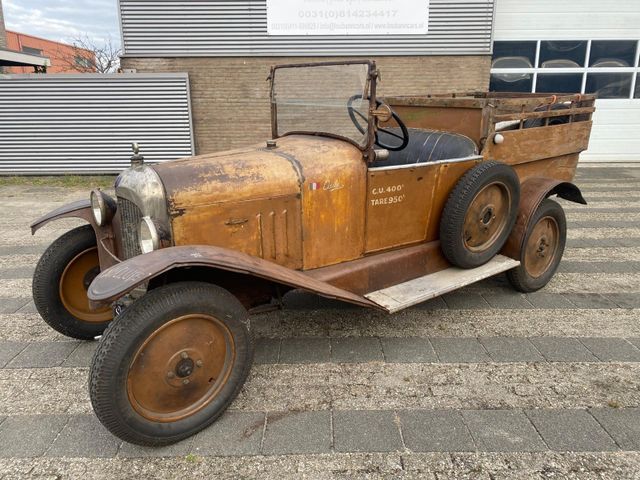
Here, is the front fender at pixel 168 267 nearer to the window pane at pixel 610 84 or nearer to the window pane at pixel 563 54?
the window pane at pixel 563 54

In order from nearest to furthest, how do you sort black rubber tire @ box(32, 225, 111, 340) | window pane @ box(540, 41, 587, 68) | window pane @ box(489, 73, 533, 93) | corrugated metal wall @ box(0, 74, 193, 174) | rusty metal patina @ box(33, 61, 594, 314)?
rusty metal patina @ box(33, 61, 594, 314), black rubber tire @ box(32, 225, 111, 340), corrugated metal wall @ box(0, 74, 193, 174), window pane @ box(540, 41, 587, 68), window pane @ box(489, 73, 533, 93)

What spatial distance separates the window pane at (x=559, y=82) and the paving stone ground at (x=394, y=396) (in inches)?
312

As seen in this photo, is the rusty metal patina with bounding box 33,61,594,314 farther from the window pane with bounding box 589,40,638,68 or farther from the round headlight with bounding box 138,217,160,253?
the window pane with bounding box 589,40,638,68

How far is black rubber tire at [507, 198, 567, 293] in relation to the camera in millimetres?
4398

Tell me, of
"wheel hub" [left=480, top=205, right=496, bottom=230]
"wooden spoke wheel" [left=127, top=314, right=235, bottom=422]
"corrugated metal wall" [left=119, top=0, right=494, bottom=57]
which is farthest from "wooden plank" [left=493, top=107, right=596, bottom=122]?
"corrugated metal wall" [left=119, top=0, right=494, bottom=57]

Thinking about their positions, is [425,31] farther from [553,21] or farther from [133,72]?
[133,72]

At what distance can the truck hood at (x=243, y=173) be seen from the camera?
9.64 ft

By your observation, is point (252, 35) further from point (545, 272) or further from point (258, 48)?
point (545, 272)

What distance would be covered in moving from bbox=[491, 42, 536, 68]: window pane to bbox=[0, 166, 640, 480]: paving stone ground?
7839 millimetres

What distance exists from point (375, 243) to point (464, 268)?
0.87m

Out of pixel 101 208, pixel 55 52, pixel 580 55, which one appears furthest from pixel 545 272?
pixel 55 52

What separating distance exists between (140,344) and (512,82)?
11.1 meters

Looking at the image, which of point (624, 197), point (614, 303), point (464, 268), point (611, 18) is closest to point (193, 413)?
point (464, 268)

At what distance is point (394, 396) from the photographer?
305cm
